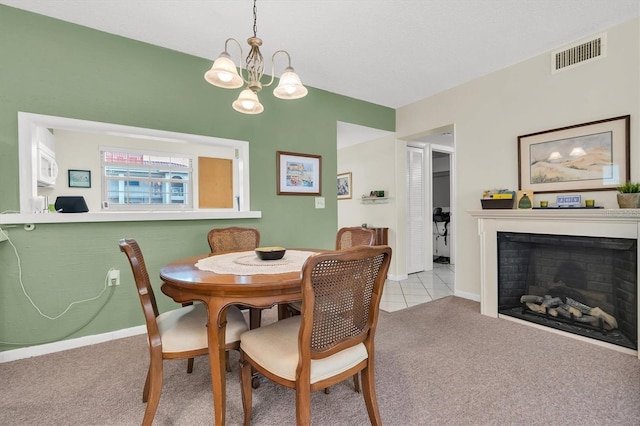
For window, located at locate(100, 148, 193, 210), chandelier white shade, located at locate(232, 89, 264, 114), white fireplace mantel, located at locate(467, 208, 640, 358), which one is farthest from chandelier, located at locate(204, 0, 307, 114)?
window, located at locate(100, 148, 193, 210)

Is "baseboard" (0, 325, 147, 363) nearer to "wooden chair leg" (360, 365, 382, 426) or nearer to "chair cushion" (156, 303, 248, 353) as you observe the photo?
"chair cushion" (156, 303, 248, 353)

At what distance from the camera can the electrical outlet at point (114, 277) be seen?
2.45 m

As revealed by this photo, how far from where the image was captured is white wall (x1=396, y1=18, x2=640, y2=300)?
7.85 ft

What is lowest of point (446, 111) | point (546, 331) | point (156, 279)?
point (546, 331)

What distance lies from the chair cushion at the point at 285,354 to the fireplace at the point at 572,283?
2222 mm

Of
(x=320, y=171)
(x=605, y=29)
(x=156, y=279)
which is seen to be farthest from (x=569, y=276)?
(x=156, y=279)

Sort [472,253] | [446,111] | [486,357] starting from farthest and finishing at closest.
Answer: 1. [446,111]
2. [472,253]
3. [486,357]

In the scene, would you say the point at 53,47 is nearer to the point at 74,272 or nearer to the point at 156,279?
the point at 74,272

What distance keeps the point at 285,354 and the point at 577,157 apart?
3000 millimetres

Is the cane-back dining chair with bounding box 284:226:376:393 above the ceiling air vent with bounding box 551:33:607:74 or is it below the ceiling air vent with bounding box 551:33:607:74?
below

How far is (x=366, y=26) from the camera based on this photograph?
2.40m

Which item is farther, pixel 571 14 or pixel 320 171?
pixel 320 171

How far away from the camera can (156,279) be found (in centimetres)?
269

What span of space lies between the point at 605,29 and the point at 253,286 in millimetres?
3438
